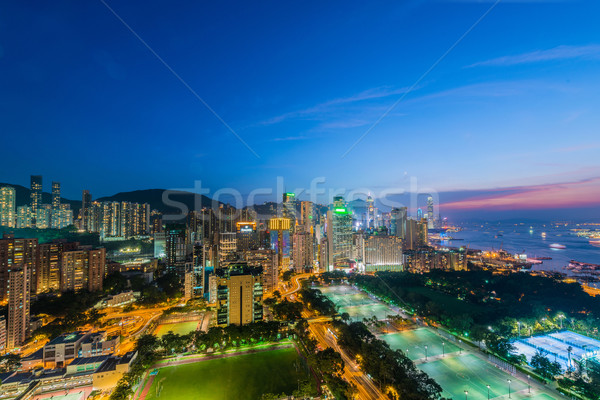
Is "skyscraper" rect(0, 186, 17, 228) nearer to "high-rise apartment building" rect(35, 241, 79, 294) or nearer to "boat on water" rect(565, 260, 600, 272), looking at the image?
"high-rise apartment building" rect(35, 241, 79, 294)

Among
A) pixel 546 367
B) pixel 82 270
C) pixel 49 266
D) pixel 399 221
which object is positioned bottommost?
pixel 546 367

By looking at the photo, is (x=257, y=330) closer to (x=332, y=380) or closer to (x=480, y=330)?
(x=332, y=380)

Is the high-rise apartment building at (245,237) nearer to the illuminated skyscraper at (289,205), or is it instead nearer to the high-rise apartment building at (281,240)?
the high-rise apartment building at (281,240)

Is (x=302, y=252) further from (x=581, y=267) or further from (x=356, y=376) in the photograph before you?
(x=581, y=267)

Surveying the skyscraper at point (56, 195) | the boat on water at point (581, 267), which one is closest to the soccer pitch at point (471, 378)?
the boat on water at point (581, 267)

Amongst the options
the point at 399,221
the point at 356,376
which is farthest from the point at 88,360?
the point at 399,221

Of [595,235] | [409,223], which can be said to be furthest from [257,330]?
[595,235]
